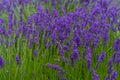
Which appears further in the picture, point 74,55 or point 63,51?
point 63,51

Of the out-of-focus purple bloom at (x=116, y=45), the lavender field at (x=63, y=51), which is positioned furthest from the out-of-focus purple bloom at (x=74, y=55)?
the out-of-focus purple bloom at (x=116, y=45)

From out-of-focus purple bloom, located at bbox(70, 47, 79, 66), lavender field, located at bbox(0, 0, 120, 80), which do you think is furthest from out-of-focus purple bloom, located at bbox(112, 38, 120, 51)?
out-of-focus purple bloom, located at bbox(70, 47, 79, 66)

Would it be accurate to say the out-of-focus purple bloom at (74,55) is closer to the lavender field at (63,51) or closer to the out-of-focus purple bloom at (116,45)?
the lavender field at (63,51)

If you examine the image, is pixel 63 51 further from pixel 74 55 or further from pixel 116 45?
pixel 116 45

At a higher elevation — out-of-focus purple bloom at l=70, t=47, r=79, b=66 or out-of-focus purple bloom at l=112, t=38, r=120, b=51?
out-of-focus purple bloom at l=112, t=38, r=120, b=51

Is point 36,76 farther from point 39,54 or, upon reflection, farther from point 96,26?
point 96,26

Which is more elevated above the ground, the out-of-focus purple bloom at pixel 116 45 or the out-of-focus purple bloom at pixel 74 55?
the out-of-focus purple bloom at pixel 116 45

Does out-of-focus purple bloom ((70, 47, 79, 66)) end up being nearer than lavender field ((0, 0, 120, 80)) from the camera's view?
Yes

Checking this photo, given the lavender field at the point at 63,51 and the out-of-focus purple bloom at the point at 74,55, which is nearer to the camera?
the out-of-focus purple bloom at the point at 74,55

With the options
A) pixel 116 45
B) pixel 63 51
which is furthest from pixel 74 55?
pixel 116 45

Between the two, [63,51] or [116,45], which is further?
[63,51]

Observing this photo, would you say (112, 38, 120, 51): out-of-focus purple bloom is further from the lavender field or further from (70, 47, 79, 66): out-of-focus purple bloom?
(70, 47, 79, 66): out-of-focus purple bloom
